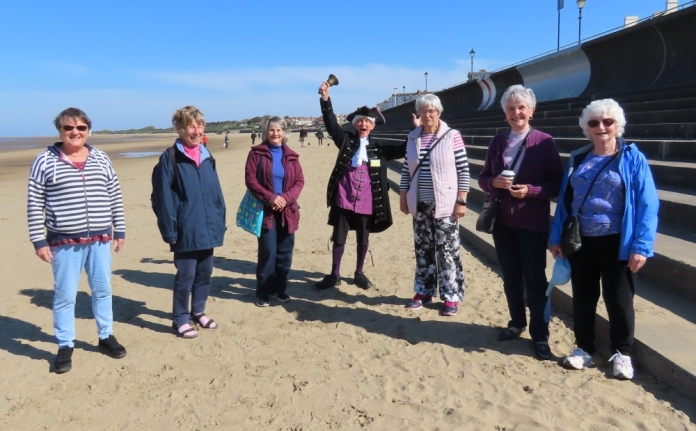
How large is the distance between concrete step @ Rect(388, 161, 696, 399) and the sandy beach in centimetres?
9

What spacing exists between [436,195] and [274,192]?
4.61ft

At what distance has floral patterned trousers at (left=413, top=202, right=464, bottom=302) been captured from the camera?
391 cm

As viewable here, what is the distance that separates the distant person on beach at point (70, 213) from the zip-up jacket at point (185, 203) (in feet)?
0.99

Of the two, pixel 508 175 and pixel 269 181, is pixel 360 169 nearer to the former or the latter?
pixel 269 181

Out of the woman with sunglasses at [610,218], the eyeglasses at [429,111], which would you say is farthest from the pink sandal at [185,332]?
the woman with sunglasses at [610,218]

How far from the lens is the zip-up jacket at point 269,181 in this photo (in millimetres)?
4180

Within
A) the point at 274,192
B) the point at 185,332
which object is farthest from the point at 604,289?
the point at 185,332

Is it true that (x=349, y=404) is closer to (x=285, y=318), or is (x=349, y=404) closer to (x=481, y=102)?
(x=285, y=318)

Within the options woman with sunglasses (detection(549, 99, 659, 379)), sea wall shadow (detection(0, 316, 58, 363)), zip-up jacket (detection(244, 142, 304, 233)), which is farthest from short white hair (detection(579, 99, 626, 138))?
sea wall shadow (detection(0, 316, 58, 363))

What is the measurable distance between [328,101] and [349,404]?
8.75ft

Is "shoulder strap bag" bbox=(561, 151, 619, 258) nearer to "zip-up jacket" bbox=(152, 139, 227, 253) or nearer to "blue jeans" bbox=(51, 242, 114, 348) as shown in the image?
"zip-up jacket" bbox=(152, 139, 227, 253)

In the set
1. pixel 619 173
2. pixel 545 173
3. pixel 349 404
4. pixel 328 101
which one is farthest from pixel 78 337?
pixel 619 173

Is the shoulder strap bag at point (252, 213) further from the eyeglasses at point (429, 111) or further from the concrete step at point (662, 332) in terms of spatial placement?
the concrete step at point (662, 332)

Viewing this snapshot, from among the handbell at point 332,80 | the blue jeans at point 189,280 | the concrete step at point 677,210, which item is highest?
the handbell at point 332,80
